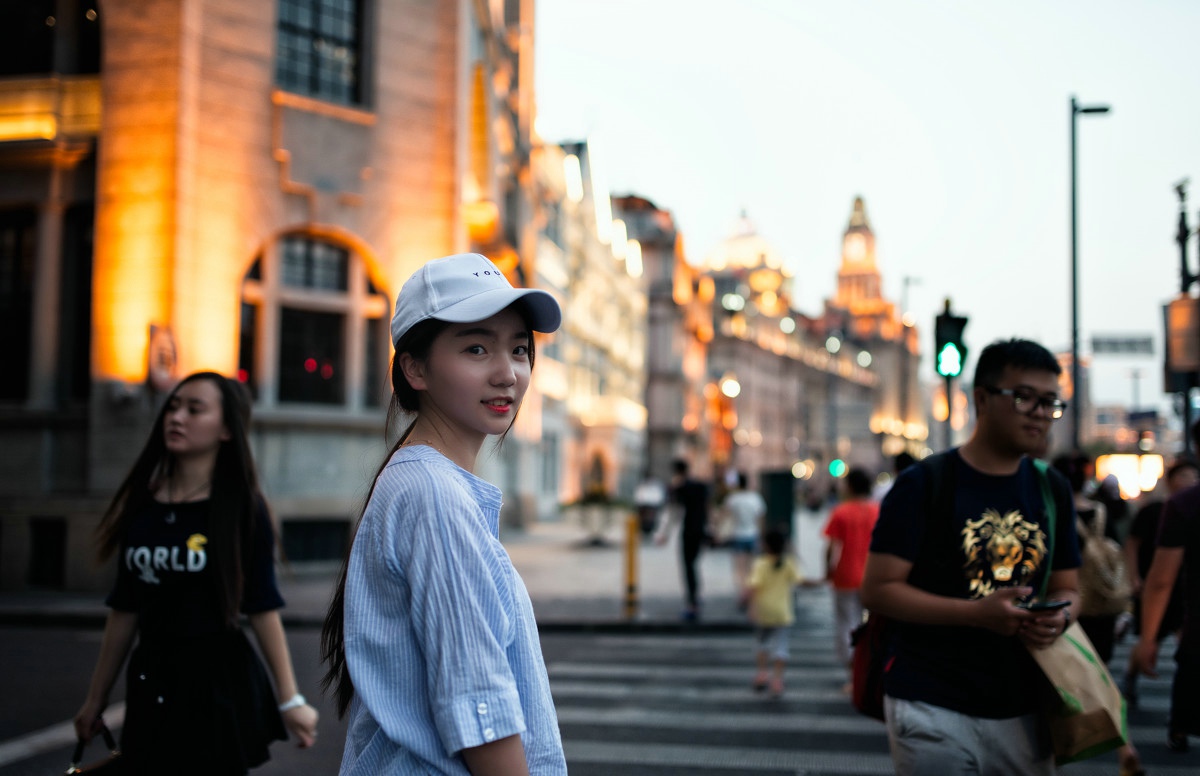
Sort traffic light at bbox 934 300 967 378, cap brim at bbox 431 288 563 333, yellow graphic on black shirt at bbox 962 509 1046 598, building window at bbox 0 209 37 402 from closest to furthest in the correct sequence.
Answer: cap brim at bbox 431 288 563 333, yellow graphic on black shirt at bbox 962 509 1046 598, traffic light at bbox 934 300 967 378, building window at bbox 0 209 37 402

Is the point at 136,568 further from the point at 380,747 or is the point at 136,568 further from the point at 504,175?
the point at 504,175

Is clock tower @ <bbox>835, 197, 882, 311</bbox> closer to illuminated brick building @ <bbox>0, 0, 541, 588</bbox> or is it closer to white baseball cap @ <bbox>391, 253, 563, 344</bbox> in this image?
illuminated brick building @ <bbox>0, 0, 541, 588</bbox>

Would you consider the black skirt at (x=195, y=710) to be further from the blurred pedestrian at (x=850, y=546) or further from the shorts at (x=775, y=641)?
the blurred pedestrian at (x=850, y=546)

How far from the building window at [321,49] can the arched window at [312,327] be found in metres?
2.81

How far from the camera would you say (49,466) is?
18.0 meters

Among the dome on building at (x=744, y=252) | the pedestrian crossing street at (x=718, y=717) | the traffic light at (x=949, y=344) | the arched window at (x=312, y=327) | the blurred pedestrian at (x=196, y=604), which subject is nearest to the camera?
the blurred pedestrian at (x=196, y=604)

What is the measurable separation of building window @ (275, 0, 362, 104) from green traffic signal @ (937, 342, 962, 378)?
12.5m

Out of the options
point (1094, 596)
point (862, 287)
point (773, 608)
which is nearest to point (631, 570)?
point (773, 608)

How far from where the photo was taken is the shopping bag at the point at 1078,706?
11.1ft

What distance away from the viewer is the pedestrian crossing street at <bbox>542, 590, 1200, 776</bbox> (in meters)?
6.88

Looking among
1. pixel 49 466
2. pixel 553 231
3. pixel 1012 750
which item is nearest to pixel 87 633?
pixel 49 466

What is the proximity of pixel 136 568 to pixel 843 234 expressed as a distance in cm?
19190

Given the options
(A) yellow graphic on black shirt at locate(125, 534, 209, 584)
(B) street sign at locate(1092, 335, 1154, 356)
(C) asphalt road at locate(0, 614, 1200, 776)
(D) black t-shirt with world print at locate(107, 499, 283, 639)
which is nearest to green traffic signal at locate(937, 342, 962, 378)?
(C) asphalt road at locate(0, 614, 1200, 776)

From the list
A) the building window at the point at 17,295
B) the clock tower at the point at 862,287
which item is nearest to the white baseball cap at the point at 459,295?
the building window at the point at 17,295
